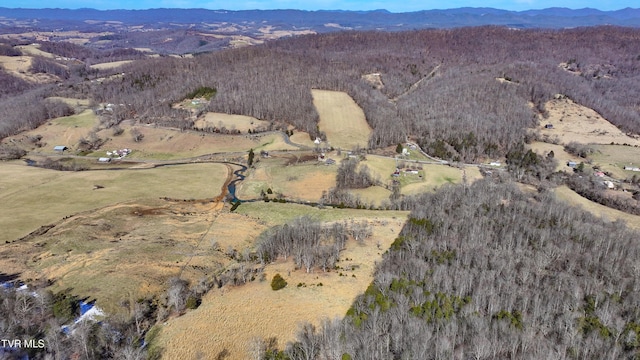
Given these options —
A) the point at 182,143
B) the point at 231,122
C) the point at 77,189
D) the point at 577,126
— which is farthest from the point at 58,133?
the point at 577,126

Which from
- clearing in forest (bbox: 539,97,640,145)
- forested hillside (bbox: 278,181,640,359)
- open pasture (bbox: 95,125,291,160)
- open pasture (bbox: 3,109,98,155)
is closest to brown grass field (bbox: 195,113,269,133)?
open pasture (bbox: 95,125,291,160)

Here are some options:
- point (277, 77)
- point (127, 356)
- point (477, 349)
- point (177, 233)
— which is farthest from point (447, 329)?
point (277, 77)

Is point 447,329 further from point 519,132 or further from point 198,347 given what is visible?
point 519,132

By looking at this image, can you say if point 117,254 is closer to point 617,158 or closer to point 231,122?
point 231,122

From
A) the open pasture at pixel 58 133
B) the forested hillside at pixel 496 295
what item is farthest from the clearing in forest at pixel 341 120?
the open pasture at pixel 58 133

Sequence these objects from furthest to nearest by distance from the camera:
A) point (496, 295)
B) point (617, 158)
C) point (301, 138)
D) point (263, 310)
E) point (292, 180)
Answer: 1. point (301, 138)
2. point (617, 158)
3. point (292, 180)
4. point (263, 310)
5. point (496, 295)

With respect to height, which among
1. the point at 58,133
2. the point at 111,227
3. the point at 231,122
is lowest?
the point at 111,227

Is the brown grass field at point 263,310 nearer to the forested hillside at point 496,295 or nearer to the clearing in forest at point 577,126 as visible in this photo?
the forested hillside at point 496,295
